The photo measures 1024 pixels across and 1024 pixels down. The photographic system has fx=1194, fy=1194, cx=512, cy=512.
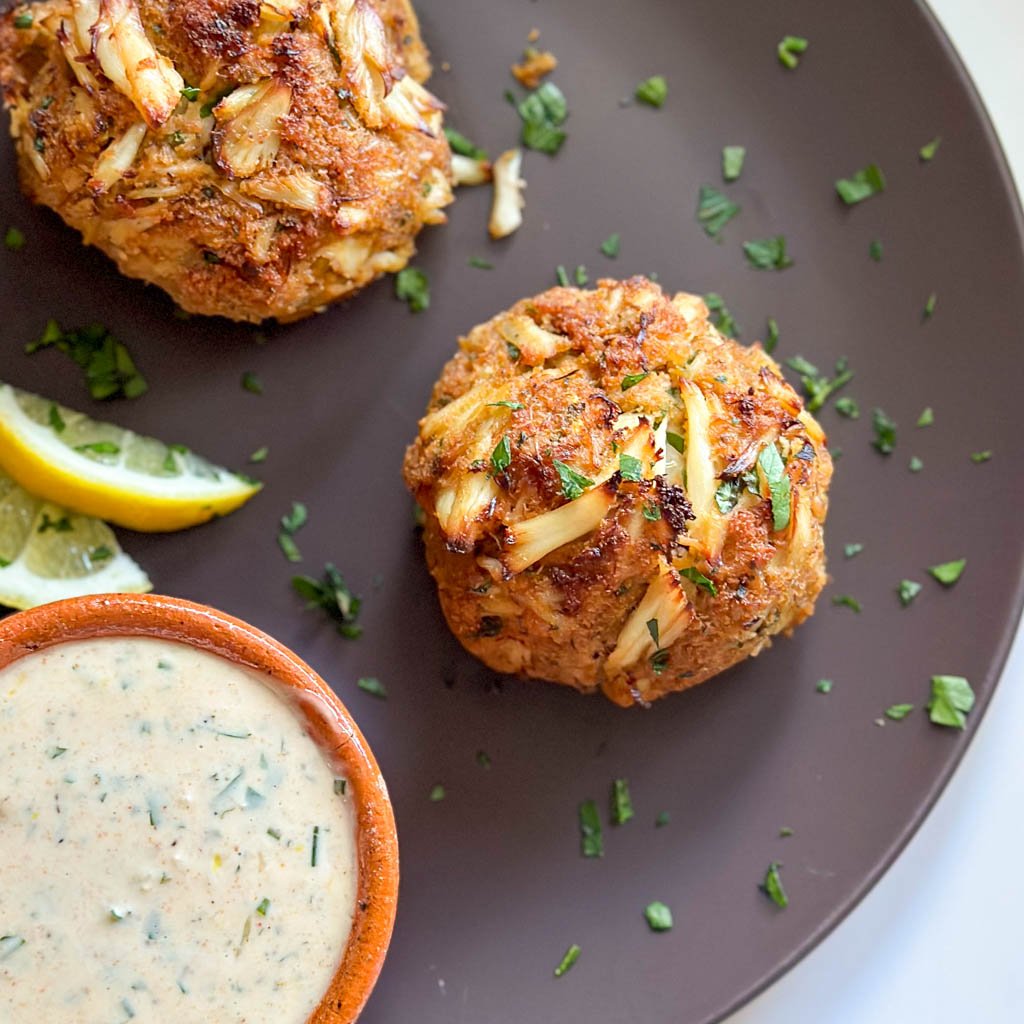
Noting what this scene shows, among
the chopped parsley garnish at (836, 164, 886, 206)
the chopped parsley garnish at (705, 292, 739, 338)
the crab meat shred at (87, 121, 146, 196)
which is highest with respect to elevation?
the chopped parsley garnish at (836, 164, 886, 206)

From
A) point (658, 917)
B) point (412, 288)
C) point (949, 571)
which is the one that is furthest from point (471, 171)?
point (658, 917)

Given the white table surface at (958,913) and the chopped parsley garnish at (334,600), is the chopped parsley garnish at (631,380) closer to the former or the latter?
the chopped parsley garnish at (334,600)

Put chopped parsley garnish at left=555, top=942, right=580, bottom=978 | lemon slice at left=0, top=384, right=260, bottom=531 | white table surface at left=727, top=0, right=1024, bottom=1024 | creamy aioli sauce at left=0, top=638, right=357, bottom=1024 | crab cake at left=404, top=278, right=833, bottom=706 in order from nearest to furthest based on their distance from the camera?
creamy aioli sauce at left=0, top=638, right=357, bottom=1024 → crab cake at left=404, top=278, right=833, bottom=706 → lemon slice at left=0, top=384, right=260, bottom=531 → chopped parsley garnish at left=555, top=942, right=580, bottom=978 → white table surface at left=727, top=0, right=1024, bottom=1024

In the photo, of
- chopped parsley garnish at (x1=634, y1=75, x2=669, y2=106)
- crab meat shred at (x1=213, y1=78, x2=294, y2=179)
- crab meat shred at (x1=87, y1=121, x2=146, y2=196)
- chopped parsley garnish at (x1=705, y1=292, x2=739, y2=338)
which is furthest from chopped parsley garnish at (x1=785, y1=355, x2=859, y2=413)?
crab meat shred at (x1=87, y1=121, x2=146, y2=196)

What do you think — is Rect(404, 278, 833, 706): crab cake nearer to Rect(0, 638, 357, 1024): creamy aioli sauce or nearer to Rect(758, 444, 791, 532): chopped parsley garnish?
Rect(758, 444, 791, 532): chopped parsley garnish

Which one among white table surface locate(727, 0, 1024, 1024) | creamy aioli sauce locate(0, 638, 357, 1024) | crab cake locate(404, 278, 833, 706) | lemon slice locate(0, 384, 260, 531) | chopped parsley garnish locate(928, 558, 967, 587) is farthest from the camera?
white table surface locate(727, 0, 1024, 1024)

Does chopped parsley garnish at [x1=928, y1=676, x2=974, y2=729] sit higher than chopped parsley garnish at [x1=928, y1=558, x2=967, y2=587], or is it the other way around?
chopped parsley garnish at [x1=928, y1=558, x2=967, y2=587]
